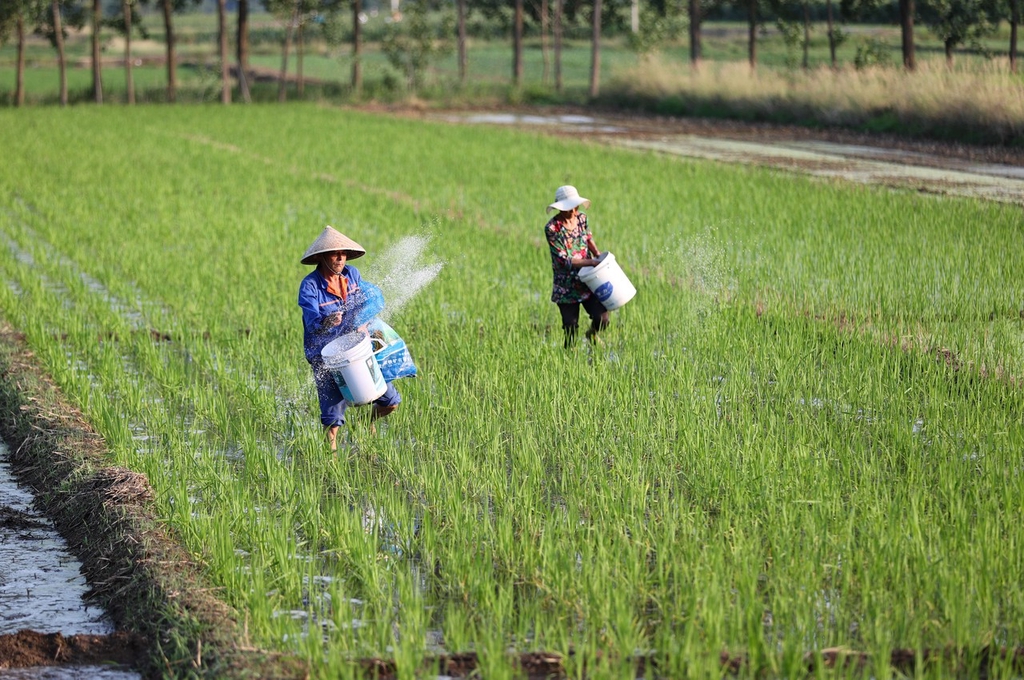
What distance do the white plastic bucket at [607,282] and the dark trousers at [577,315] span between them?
0.12 m

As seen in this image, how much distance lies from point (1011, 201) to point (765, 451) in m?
9.17

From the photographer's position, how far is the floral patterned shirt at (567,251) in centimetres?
670

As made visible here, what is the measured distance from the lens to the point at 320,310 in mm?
5055

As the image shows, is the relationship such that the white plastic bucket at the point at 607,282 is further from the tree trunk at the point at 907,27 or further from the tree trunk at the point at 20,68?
the tree trunk at the point at 20,68

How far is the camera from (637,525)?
4148mm

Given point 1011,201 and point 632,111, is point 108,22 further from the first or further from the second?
point 1011,201

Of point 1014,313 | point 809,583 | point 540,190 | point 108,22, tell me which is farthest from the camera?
point 108,22

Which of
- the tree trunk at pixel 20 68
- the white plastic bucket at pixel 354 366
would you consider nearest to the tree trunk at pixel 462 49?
the tree trunk at pixel 20 68

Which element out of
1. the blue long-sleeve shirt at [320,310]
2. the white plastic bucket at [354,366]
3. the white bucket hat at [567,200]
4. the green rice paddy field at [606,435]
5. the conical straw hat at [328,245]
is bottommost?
the green rice paddy field at [606,435]

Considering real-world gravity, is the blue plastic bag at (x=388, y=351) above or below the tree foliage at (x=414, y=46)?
below

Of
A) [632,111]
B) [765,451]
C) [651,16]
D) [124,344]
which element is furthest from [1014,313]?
[651,16]

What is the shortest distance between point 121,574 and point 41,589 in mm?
261

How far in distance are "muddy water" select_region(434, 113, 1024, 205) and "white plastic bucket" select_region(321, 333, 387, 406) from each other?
31.4 ft

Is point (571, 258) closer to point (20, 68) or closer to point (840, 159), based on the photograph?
point (840, 159)
